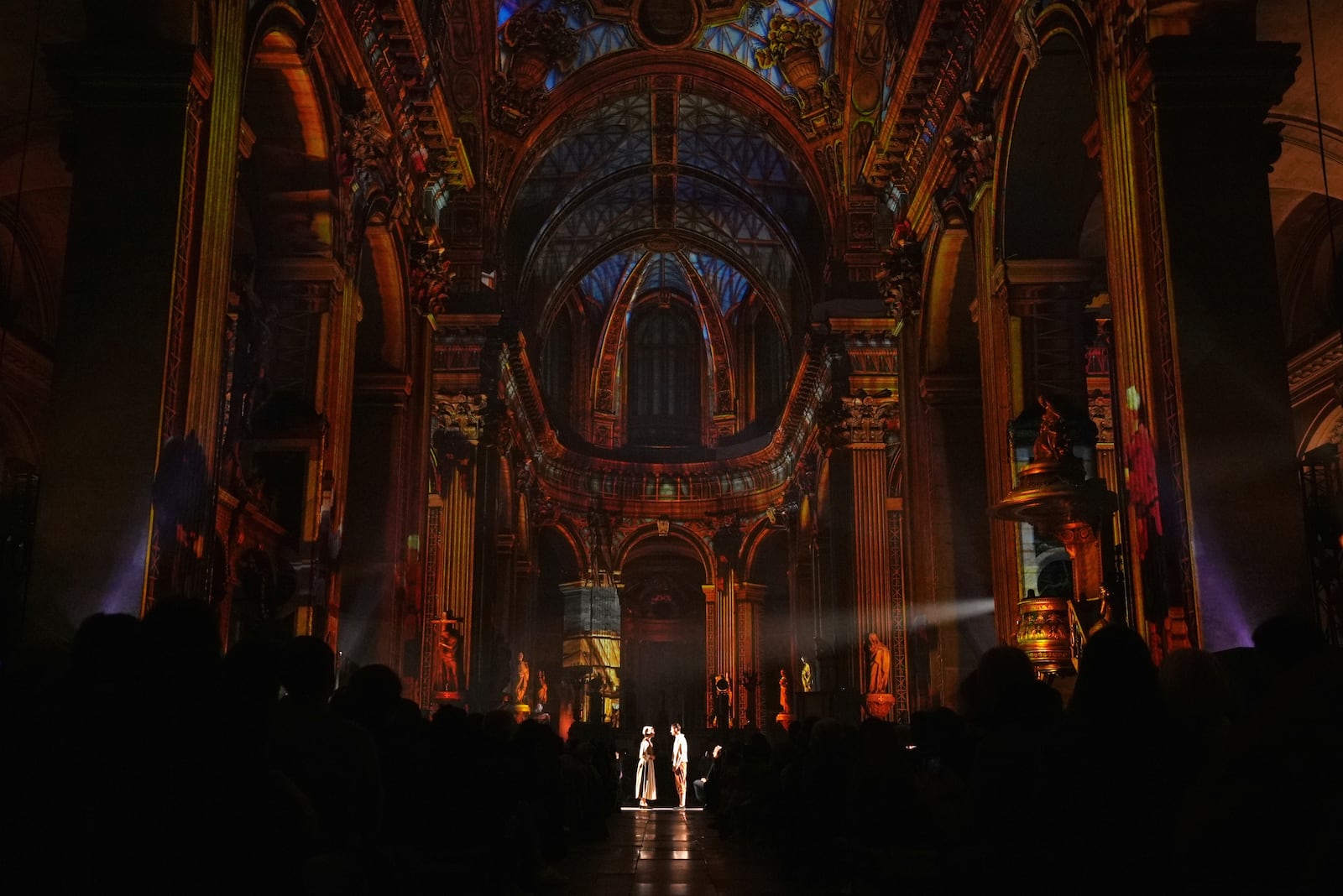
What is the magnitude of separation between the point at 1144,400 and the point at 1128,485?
2.24ft

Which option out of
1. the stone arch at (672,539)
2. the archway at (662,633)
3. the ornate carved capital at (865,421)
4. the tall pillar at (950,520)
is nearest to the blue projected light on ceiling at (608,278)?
the stone arch at (672,539)

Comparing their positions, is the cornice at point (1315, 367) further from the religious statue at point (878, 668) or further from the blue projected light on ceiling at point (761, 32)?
the blue projected light on ceiling at point (761, 32)

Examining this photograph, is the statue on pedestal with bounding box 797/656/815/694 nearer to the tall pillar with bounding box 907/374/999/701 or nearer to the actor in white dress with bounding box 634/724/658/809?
the actor in white dress with bounding box 634/724/658/809

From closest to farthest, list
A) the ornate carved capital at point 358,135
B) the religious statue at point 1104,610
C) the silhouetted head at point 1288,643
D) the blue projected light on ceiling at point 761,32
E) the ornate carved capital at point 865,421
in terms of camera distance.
→ the silhouetted head at point 1288,643
the religious statue at point 1104,610
the ornate carved capital at point 358,135
the ornate carved capital at point 865,421
the blue projected light on ceiling at point 761,32

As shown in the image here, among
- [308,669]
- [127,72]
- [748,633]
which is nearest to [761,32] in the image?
[748,633]

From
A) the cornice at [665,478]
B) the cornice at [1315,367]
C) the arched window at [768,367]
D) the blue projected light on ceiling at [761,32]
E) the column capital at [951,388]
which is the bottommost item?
the column capital at [951,388]

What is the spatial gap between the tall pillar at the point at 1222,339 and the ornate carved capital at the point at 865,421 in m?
12.8

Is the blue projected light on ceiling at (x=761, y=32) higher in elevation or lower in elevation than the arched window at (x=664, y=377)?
higher

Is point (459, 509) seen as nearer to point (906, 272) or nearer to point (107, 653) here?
point (906, 272)

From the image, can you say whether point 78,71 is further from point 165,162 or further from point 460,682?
point 460,682

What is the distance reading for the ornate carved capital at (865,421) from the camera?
69.3 feet

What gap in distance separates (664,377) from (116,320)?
94.5 ft

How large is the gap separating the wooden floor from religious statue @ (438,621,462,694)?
13.3ft

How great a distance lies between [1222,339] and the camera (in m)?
7.94
